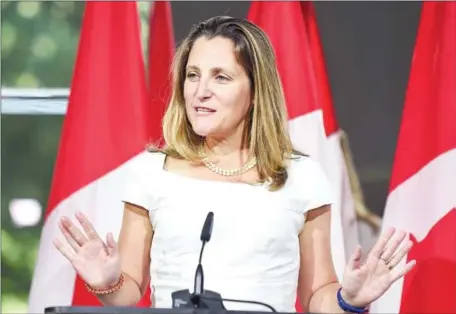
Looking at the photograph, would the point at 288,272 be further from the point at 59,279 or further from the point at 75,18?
the point at 75,18

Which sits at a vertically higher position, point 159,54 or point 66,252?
point 159,54

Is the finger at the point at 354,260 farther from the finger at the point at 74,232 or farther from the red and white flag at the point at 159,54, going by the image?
the red and white flag at the point at 159,54

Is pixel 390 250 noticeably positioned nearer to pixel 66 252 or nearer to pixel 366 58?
pixel 66 252

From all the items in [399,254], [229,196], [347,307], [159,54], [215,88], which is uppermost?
[159,54]

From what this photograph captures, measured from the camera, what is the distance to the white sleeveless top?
1935 millimetres

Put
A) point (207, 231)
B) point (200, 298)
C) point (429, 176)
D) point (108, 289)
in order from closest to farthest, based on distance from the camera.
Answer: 1. point (200, 298)
2. point (207, 231)
3. point (108, 289)
4. point (429, 176)

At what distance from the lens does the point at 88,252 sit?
1.80 meters

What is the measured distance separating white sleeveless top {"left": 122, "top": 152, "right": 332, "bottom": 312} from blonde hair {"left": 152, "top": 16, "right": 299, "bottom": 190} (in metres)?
0.05

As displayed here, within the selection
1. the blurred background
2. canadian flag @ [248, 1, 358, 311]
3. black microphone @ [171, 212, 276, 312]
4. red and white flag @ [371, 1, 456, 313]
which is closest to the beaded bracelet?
black microphone @ [171, 212, 276, 312]

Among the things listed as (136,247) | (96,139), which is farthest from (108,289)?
(96,139)

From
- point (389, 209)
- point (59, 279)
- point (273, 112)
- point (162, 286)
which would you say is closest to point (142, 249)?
point (162, 286)

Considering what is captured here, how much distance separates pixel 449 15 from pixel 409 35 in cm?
64

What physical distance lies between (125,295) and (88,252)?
17 cm

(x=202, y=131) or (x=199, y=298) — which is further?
(x=202, y=131)
